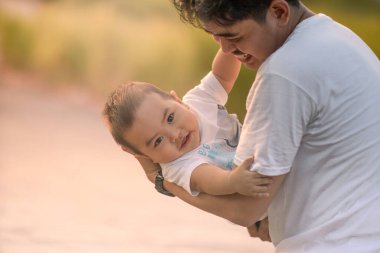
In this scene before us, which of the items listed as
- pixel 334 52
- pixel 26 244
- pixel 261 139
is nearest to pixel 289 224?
pixel 261 139

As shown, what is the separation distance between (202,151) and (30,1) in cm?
549

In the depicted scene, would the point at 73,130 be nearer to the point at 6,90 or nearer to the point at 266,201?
the point at 6,90

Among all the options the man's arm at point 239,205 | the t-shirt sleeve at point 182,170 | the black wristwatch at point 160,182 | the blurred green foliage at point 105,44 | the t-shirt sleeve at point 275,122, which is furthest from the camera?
the blurred green foliage at point 105,44

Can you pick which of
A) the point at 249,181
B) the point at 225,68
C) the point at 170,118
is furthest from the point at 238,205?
the point at 225,68

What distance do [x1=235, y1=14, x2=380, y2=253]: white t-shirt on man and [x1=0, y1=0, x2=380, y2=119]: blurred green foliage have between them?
14.6ft

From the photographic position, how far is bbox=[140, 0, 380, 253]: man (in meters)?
1.83

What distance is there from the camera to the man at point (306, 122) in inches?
72.2

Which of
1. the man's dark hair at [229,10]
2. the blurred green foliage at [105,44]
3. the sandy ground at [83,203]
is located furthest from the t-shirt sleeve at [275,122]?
the blurred green foliage at [105,44]

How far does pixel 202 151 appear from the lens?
86.4 inches

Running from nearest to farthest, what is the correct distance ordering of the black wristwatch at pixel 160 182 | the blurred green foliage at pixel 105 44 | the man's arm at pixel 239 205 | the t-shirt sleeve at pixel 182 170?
the man's arm at pixel 239 205 → the t-shirt sleeve at pixel 182 170 → the black wristwatch at pixel 160 182 → the blurred green foliage at pixel 105 44

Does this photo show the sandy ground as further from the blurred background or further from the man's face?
the man's face

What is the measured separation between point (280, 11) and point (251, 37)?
8cm

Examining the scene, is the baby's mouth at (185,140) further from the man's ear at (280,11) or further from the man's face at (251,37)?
the man's ear at (280,11)

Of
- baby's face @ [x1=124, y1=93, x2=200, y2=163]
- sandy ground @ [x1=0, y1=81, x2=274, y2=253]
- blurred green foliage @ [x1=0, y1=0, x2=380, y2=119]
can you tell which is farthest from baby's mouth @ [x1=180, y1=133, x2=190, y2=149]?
blurred green foliage @ [x1=0, y1=0, x2=380, y2=119]
